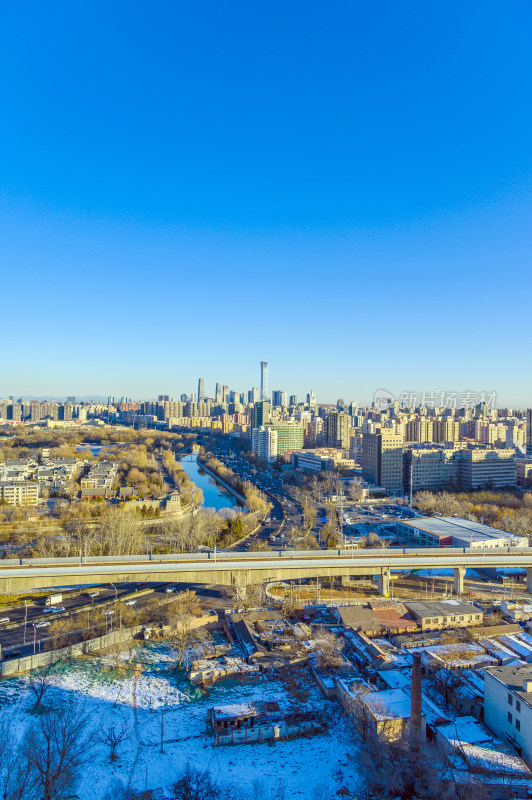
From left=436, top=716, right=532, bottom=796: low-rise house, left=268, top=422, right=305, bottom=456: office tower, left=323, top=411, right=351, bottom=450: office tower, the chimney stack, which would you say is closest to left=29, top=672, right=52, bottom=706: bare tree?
the chimney stack

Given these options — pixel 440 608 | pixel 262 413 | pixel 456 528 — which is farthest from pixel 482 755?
pixel 262 413

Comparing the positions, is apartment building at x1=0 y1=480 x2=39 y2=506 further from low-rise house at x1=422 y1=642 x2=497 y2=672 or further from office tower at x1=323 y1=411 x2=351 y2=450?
office tower at x1=323 y1=411 x2=351 y2=450

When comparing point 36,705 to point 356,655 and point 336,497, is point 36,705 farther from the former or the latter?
point 336,497

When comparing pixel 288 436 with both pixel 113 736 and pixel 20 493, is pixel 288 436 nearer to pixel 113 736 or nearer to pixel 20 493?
pixel 20 493

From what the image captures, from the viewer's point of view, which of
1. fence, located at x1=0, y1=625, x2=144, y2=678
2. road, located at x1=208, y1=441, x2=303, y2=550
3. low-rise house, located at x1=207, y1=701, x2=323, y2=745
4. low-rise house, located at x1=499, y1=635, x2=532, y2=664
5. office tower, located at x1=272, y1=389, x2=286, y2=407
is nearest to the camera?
low-rise house, located at x1=207, y1=701, x2=323, y2=745

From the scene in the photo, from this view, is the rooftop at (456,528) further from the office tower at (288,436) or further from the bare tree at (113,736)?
the office tower at (288,436)

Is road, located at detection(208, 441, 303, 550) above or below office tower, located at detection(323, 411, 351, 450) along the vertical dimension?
below

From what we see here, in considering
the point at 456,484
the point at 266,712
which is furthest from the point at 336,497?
the point at 266,712
